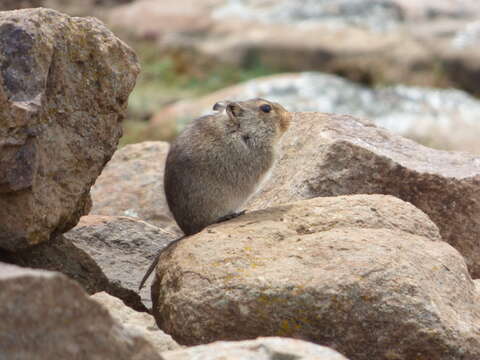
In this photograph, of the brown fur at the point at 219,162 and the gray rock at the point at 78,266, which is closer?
the gray rock at the point at 78,266

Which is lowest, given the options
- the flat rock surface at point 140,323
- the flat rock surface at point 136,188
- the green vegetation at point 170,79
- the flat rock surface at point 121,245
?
the green vegetation at point 170,79

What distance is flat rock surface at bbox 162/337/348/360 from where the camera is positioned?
427cm

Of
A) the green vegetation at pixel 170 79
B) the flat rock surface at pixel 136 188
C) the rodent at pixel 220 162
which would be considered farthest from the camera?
the green vegetation at pixel 170 79

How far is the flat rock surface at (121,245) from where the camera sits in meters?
6.85

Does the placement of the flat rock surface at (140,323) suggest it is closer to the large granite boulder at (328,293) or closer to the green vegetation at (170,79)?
the large granite boulder at (328,293)

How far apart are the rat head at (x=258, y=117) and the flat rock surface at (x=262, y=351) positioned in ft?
11.0

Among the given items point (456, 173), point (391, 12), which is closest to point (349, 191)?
point (456, 173)

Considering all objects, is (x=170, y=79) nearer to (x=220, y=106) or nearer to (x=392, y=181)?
(x=220, y=106)

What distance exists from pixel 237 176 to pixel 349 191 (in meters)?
1.05

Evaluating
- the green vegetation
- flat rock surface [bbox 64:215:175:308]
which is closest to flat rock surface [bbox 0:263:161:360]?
flat rock surface [bbox 64:215:175:308]

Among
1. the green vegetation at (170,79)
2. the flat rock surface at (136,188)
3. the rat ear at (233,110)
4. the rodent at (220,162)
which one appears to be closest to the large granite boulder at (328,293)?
the rodent at (220,162)

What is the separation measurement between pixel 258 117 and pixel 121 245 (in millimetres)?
1667

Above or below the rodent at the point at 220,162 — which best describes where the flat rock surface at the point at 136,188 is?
below

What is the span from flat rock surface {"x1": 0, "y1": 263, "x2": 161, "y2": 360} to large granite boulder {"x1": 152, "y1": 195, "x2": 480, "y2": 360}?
4.54 feet
